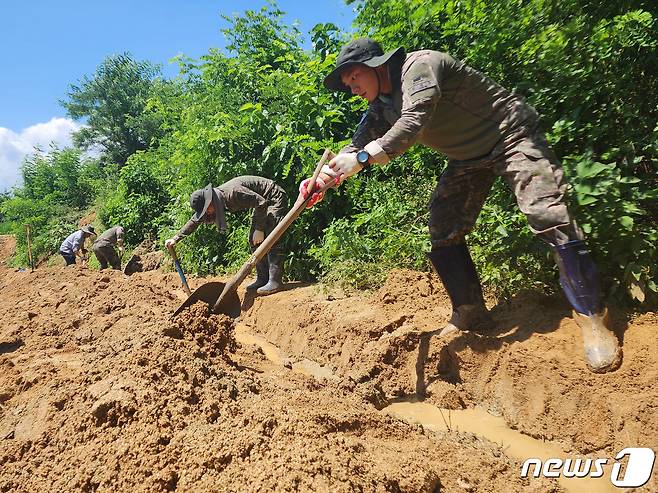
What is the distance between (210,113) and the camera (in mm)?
8492

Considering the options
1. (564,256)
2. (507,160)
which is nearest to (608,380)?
(564,256)

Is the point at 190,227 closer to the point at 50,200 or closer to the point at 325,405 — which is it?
the point at 325,405

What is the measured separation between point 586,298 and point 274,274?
13.6ft

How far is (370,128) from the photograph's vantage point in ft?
10.6

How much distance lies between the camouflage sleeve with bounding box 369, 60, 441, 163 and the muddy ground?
1288 millimetres

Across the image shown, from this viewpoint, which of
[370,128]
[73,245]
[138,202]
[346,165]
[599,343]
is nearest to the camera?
[599,343]

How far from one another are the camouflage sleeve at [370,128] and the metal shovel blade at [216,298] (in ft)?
5.19

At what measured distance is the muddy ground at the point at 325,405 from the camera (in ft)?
5.32

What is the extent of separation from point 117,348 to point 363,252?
2717mm

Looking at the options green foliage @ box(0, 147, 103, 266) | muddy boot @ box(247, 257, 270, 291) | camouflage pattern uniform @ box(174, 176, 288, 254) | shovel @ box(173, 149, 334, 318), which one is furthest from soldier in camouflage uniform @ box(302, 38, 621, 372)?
green foliage @ box(0, 147, 103, 266)

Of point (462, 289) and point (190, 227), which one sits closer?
point (462, 289)

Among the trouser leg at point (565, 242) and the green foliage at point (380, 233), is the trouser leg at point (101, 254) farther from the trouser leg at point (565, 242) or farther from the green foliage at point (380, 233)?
the trouser leg at point (565, 242)

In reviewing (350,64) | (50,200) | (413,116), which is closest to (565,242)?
(413,116)

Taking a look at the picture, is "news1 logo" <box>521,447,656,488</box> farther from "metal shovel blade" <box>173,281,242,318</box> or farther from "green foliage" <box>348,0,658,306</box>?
"metal shovel blade" <box>173,281,242,318</box>
